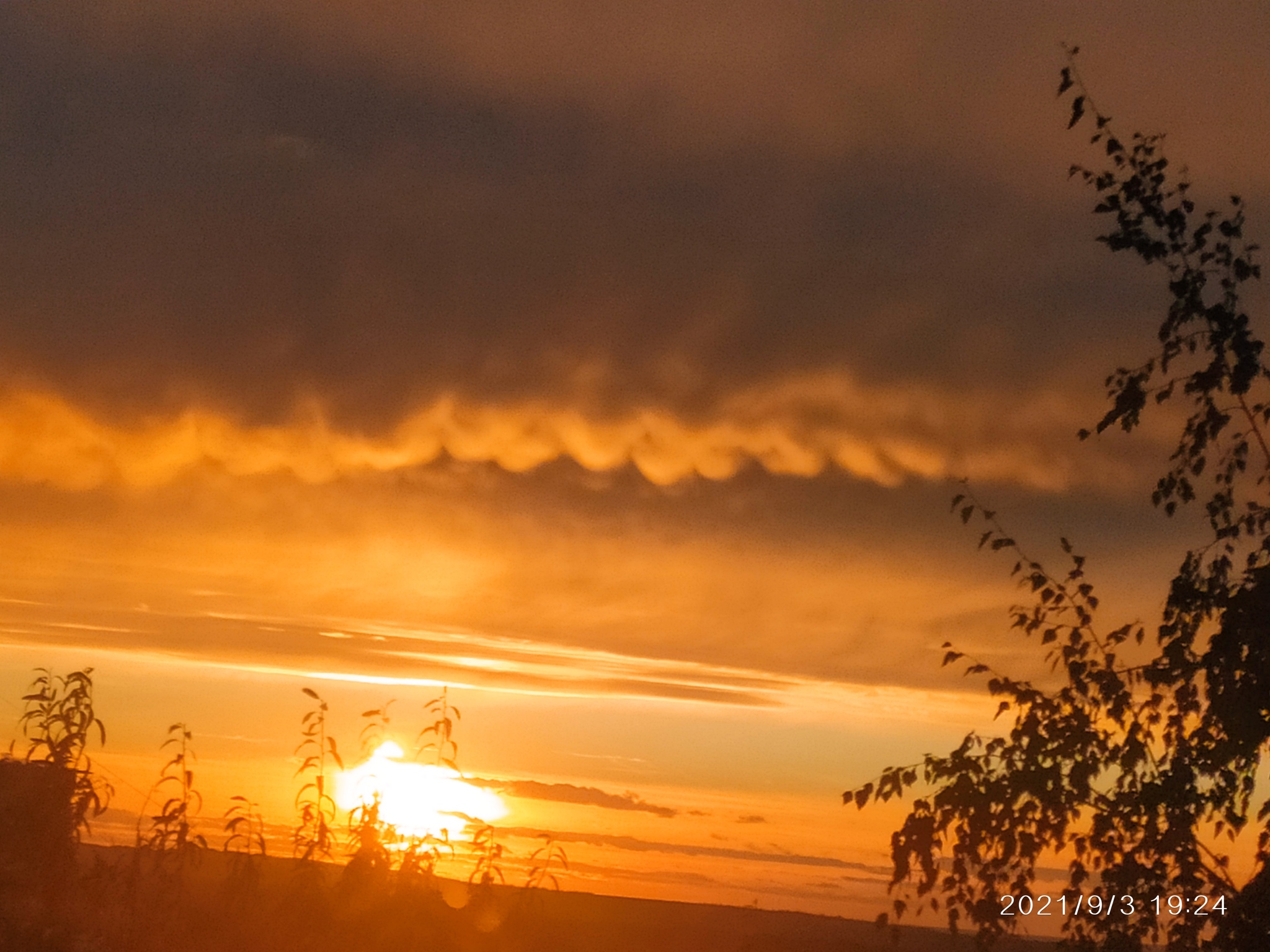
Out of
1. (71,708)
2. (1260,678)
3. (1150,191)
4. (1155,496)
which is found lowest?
(71,708)

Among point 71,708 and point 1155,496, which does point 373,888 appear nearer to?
point 71,708

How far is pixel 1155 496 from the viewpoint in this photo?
957 cm

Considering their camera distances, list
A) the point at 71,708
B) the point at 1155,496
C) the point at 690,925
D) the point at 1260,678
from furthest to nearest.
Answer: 1. the point at 690,925
2. the point at 71,708
3. the point at 1155,496
4. the point at 1260,678

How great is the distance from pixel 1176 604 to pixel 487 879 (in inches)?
220

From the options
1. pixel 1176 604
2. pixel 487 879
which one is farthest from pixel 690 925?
pixel 1176 604

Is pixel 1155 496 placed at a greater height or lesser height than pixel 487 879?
greater

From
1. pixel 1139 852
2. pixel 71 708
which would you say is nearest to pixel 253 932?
pixel 71 708

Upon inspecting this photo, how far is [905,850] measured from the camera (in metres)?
9.32

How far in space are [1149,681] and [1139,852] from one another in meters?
1.25

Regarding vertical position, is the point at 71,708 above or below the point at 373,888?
above

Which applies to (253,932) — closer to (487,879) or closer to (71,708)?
(487,879)

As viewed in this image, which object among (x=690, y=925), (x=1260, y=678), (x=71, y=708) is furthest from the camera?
(x=690, y=925)

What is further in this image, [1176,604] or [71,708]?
[71,708]

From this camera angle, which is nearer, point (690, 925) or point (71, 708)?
point (71, 708)
